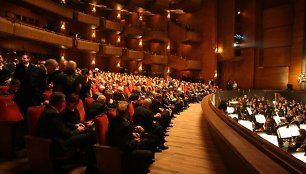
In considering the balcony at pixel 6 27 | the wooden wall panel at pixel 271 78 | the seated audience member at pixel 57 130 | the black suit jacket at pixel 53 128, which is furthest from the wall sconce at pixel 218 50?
the black suit jacket at pixel 53 128

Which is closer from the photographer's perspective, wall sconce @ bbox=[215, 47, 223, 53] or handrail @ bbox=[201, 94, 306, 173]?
handrail @ bbox=[201, 94, 306, 173]

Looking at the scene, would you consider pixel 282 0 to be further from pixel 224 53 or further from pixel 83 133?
pixel 83 133

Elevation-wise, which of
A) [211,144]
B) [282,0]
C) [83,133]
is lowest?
[211,144]

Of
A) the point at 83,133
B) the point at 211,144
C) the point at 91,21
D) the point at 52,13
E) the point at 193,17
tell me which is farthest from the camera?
the point at 193,17

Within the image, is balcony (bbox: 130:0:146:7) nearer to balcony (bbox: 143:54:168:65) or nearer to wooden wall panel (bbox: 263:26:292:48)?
balcony (bbox: 143:54:168:65)

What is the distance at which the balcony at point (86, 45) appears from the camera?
15.0m

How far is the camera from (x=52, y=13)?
13953 mm

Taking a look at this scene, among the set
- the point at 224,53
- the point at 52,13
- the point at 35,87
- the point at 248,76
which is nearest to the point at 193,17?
the point at 224,53

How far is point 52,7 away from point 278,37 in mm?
13720

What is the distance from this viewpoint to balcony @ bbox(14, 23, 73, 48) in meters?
10.9

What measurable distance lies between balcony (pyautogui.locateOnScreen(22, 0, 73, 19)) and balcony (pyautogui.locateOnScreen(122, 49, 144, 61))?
15.9ft

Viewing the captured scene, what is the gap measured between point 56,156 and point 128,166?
696mm

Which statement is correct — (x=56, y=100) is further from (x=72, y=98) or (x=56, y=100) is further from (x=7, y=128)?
(x=7, y=128)

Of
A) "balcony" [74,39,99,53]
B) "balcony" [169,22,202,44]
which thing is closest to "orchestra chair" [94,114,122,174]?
"balcony" [74,39,99,53]
